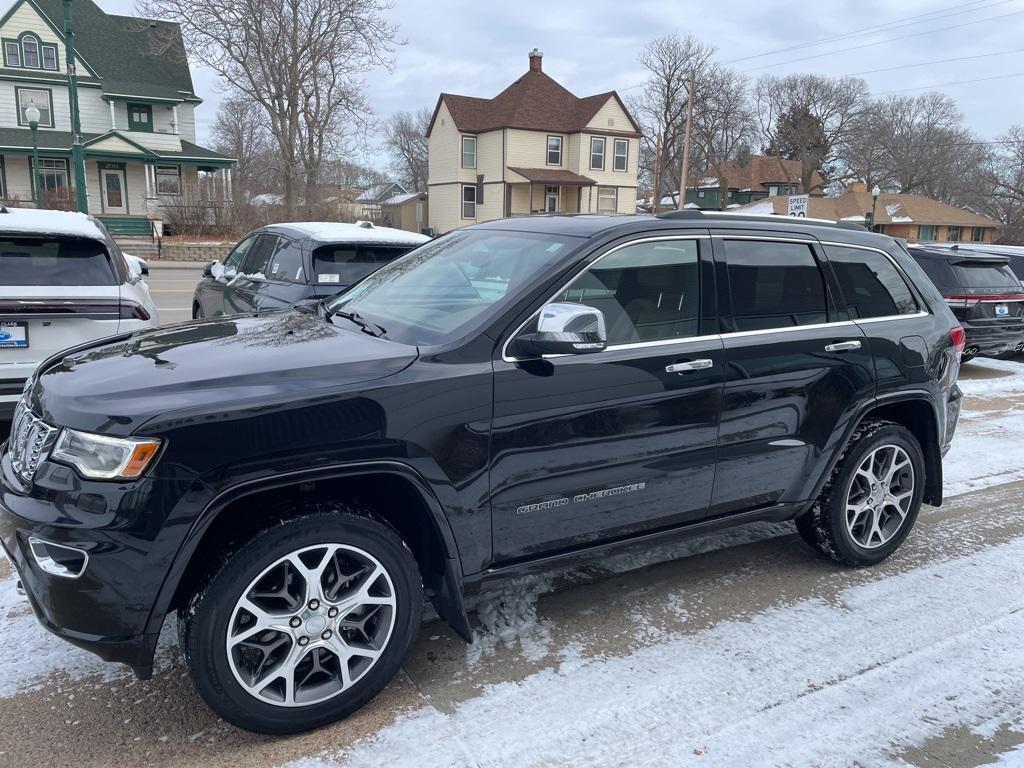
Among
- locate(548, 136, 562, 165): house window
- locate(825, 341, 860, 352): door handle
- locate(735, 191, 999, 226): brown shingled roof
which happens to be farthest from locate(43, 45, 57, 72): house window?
locate(735, 191, 999, 226): brown shingled roof

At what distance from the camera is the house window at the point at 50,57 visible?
36.9 m

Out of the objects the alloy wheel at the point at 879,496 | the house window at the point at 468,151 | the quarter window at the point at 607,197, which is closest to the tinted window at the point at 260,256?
the alloy wheel at the point at 879,496

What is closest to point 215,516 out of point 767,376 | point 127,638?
point 127,638

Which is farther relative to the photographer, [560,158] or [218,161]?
[560,158]

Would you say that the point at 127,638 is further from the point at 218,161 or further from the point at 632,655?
the point at 218,161

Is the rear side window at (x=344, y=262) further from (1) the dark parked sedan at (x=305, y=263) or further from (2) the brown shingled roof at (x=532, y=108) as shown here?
(2) the brown shingled roof at (x=532, y=108)

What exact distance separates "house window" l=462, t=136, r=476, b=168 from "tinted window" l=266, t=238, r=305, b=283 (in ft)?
128

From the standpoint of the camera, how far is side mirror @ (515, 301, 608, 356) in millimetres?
2953

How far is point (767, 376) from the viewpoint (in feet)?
12.1

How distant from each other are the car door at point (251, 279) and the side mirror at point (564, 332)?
4.84 metres

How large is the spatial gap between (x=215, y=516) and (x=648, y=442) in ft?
5.77

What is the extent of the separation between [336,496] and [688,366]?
1.61m

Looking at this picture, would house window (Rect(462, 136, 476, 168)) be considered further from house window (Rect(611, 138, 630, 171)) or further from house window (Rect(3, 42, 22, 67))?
house window (Rect(3, 42, 22, 67))

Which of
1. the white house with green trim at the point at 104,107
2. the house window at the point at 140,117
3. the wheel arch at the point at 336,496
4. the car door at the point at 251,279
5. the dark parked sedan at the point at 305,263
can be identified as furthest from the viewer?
the house window at the point at 140,117
